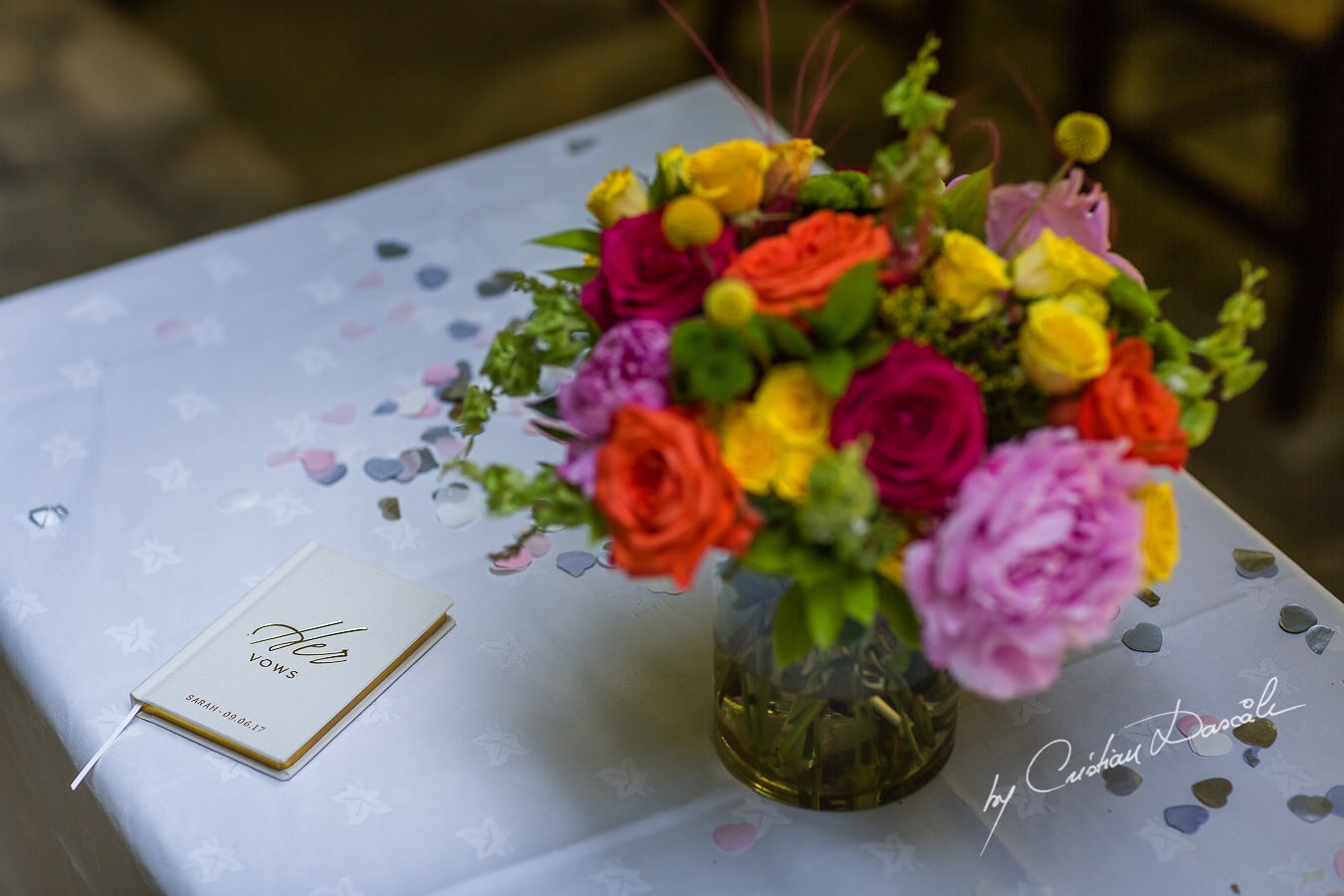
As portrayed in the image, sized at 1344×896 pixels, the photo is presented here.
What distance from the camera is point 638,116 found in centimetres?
162

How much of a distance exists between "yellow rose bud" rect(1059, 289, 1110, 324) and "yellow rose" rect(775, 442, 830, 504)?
18cm

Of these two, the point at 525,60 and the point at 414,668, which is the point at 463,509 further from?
the point at 525,60

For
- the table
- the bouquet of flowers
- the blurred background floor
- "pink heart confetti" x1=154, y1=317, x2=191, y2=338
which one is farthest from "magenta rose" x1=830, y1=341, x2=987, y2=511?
the blurred background floor

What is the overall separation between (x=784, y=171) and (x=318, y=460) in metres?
0.59

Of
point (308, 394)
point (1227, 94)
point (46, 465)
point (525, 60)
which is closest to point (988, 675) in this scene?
point (308, 394)

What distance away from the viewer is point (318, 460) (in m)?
1.17

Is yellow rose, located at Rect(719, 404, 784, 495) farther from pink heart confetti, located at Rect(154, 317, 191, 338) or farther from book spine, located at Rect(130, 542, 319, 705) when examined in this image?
pink heart confetti, located at Rect(154, 317, 191, 338)

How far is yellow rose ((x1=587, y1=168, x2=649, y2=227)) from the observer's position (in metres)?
0.80

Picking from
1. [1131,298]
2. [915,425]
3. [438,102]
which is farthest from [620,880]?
[438,102]

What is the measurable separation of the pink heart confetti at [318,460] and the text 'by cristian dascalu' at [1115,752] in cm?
67

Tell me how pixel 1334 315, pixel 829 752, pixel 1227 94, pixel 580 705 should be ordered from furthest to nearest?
1. pixel 1227 94
2. pixel 1334 315
3. pixel 580 705
4. pixel 829 752

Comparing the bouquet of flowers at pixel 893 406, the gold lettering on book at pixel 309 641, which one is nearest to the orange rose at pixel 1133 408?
the bouquet of flowers at pixel 893 406

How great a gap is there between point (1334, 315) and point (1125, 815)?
187 centimetres

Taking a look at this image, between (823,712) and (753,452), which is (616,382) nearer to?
(753,452)
